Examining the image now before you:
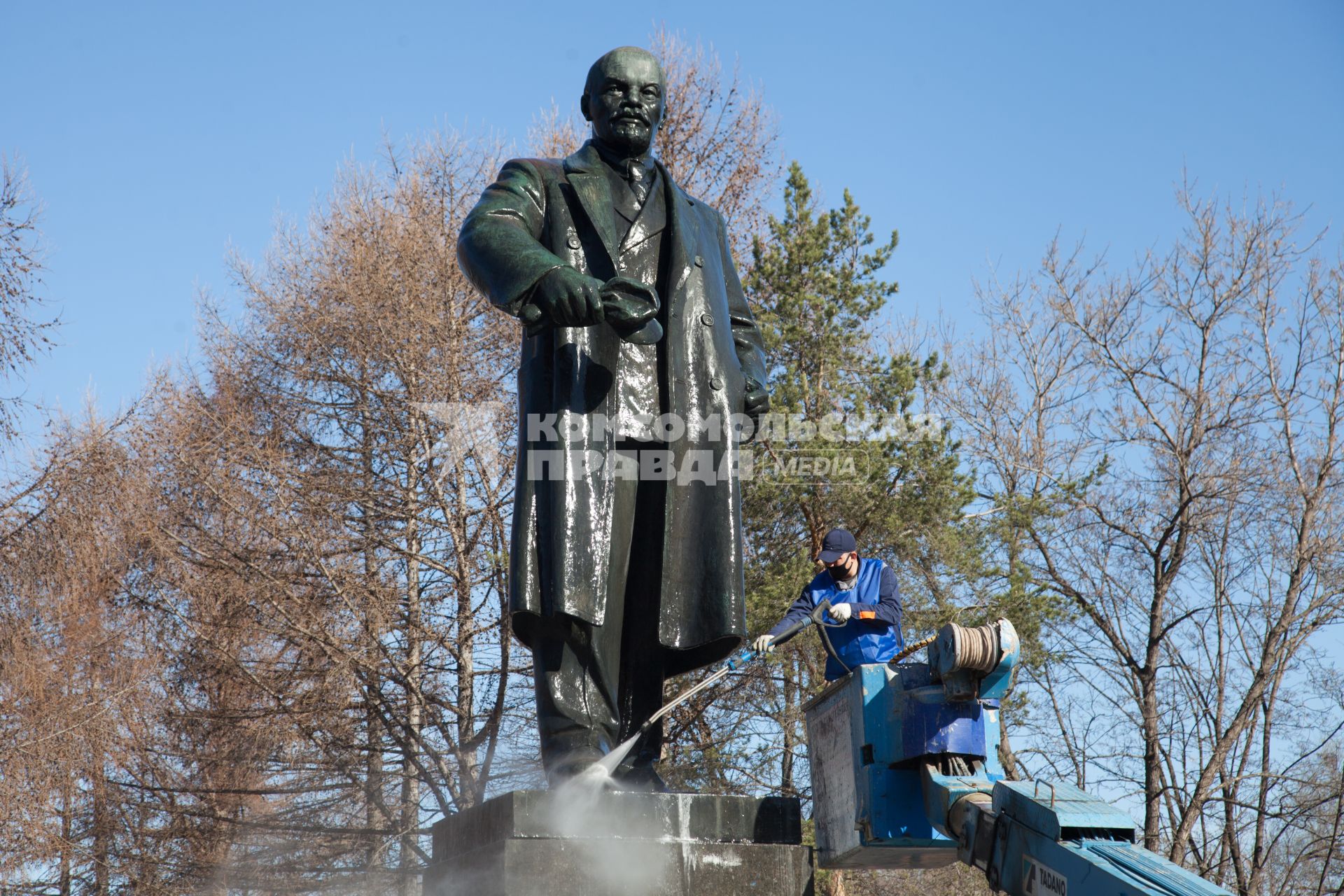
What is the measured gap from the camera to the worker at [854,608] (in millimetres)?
6102

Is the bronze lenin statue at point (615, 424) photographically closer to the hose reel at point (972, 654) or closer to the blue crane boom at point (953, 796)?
the blue crane boom at point (953, 796)

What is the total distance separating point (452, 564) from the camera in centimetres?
1852

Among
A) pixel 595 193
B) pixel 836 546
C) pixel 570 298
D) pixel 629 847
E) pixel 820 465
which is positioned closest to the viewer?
pixel 629 847

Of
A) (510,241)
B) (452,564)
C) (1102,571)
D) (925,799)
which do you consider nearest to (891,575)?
(925,799)

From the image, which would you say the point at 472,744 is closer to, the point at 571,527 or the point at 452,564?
the point at 452,564

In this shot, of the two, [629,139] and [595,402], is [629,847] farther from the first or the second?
[629,139]

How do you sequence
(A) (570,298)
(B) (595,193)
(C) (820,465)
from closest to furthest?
(A) (570,298) → (B) (595,193) → (C) (820,465)

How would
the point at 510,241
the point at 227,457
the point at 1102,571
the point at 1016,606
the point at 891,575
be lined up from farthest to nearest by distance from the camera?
1. the point at 1102,571
2. the point at 227,457
3. the point at 1016,606
4. the point at 891,575
5. the point at 510,241

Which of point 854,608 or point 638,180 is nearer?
point 638,180

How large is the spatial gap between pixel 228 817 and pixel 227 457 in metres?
4.36

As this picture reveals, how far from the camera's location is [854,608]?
6.12m

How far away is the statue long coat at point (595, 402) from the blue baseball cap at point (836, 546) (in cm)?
175

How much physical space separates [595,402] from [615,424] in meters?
0.09

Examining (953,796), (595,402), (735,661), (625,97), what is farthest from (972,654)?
(625,97)
